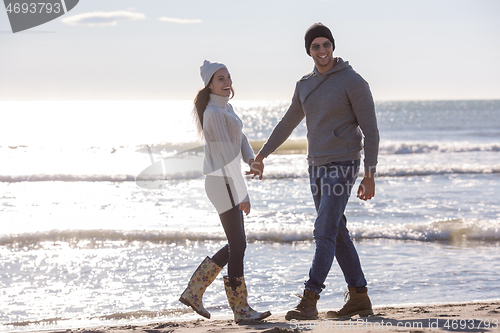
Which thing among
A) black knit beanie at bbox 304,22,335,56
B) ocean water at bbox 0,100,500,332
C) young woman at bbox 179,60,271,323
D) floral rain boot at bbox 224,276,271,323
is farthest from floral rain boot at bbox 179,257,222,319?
black knit beanie at bbox 304,22,335,56

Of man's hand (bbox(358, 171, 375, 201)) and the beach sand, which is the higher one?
man's hand (bbox(358, 171, 375, 201))

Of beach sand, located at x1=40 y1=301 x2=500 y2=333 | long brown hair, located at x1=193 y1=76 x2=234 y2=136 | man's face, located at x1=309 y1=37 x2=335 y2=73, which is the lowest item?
beach sand, located at x1=40 y1=301 x2=500 y2=333

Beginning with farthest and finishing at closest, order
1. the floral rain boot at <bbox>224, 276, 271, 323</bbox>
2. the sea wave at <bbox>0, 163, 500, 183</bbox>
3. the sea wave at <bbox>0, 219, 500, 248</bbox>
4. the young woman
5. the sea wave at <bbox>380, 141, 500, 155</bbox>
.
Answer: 1. the sea wave at <bbox>380, 141, 500, 155</bbox>
2. the sea wave at <bbox>0, 163, 500, 183</bbox>
3. the sea wave at <bbox>0, 219, 500, 248</bbox>
4. the floral rain boot at <bbox>224, 276, 271, 323</bbox>
5. the young woman

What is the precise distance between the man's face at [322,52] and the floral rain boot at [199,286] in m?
1.60

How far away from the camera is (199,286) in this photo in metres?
3.52

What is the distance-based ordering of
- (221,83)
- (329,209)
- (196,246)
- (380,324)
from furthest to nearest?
(196,246), (221,83), (329,209), (380,324)

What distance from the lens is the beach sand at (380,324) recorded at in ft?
9.73

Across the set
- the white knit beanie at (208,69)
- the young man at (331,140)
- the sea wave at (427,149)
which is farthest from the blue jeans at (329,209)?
the sea wave at (427,149)

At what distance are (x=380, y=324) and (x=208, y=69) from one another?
80.3 inches

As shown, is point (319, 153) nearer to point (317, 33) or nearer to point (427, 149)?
point (317, 33)

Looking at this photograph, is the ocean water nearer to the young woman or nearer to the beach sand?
the young woman

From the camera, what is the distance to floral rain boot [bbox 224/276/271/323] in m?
3.44

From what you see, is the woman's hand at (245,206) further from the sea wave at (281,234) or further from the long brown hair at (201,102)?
the sea wave at (281,234)

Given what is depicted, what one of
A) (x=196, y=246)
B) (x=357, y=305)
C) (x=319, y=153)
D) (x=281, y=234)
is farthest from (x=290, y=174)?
(x=319, y=153)
